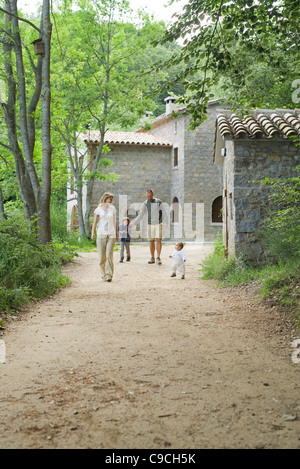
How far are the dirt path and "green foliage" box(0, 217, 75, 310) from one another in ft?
1.46

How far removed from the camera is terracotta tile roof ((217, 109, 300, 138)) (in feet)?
30.7

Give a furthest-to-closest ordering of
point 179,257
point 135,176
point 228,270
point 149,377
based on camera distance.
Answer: point 135,176
point 179,257
point 228,270
point 149,377

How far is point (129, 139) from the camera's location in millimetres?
25578

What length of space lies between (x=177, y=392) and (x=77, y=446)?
105 centimetres

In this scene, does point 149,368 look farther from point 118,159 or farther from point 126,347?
point 118,159

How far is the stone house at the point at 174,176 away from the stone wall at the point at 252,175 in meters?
14.2

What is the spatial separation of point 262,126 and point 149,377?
714cm

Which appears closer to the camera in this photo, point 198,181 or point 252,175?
point 252,175

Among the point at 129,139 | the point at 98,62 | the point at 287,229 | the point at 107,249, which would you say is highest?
the point at 98,62

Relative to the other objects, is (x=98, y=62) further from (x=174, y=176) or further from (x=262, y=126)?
(x=262, y=126)

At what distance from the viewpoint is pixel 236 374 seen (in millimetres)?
4016

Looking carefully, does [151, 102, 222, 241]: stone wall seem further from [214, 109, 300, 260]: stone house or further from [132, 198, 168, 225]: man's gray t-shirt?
[214, 109, 300, 260]: stone house

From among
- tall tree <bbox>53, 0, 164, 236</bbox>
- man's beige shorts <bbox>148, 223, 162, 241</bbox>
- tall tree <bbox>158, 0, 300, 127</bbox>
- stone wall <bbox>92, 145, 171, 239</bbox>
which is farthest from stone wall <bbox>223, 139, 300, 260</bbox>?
stone wall <bbox>92, 145, 171, 239</bbox>

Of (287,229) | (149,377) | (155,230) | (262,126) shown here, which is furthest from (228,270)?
(149,377)
